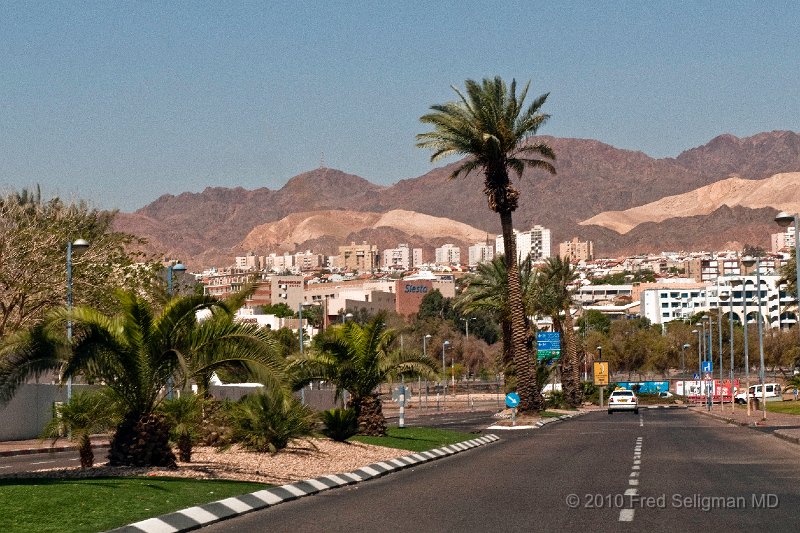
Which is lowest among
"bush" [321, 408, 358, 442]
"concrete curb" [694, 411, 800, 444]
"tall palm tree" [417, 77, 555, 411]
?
"concrete curb" [694, 411, 800, 444]

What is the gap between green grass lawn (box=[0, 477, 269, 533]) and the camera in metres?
14.8

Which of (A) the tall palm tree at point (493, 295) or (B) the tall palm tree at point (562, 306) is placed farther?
(B) the tall palm tree at point (562, 306)

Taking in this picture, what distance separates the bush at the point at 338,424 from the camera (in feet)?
106

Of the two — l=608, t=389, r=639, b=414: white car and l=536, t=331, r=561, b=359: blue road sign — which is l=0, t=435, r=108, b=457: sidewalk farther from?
l=536, t=331, r=561, b=359: blue road sign

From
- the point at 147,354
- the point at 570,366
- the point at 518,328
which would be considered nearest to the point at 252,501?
the point at 147,354

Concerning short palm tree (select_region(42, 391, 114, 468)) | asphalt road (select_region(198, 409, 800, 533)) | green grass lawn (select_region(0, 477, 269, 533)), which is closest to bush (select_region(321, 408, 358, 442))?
asphalt road (select_region(198, 409, 800, 533))

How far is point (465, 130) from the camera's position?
58156 millimetres

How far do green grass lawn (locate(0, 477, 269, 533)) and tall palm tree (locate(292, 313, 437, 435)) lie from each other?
Result: 13.0m

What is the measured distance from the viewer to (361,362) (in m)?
34.4

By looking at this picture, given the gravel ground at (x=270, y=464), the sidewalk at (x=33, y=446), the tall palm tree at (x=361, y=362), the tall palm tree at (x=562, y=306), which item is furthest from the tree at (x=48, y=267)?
the tall palm tree at (x=562, y=306)

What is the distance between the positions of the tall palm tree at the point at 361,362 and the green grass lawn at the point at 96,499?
13.0 metres

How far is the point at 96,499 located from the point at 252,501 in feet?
7.85

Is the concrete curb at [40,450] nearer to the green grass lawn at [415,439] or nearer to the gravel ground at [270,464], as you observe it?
the green grass lawn at [415,439]

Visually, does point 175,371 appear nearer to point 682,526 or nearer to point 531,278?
point 682,526
